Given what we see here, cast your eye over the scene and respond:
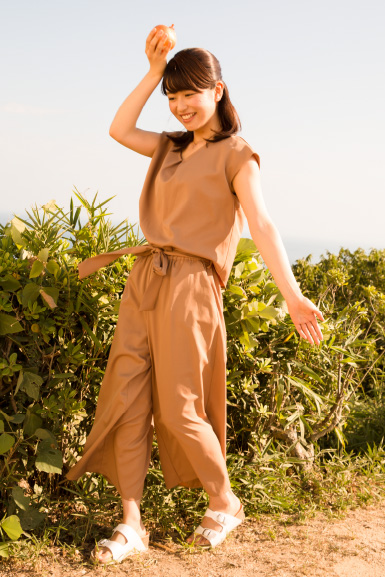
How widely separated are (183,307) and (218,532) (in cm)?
91

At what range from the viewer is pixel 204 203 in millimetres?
2574

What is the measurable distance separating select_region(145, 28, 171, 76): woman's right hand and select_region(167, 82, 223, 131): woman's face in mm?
135

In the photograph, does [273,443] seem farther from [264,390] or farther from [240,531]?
[240,531]

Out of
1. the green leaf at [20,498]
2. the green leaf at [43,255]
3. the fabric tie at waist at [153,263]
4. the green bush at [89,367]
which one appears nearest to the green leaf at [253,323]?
the green bush at [89,367]

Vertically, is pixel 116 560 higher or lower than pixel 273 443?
lower

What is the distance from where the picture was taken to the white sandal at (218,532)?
104 inches

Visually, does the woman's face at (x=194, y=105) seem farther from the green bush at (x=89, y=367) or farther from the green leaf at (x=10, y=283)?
the green leaf at (x=10, y=283)

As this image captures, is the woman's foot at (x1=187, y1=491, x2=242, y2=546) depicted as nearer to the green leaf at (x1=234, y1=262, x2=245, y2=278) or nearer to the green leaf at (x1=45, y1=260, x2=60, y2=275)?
the green leaf at (x1=234, y1=262, x2=245, y2=278)

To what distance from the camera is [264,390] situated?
327cm

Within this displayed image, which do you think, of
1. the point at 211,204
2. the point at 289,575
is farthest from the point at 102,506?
the point at 211,204

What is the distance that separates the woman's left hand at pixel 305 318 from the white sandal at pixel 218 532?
2.70ft

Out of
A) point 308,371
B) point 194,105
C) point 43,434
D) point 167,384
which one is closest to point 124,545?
point 43,434

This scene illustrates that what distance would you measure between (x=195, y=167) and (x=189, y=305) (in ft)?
1.75

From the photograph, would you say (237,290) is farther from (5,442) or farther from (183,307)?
(5,442)
